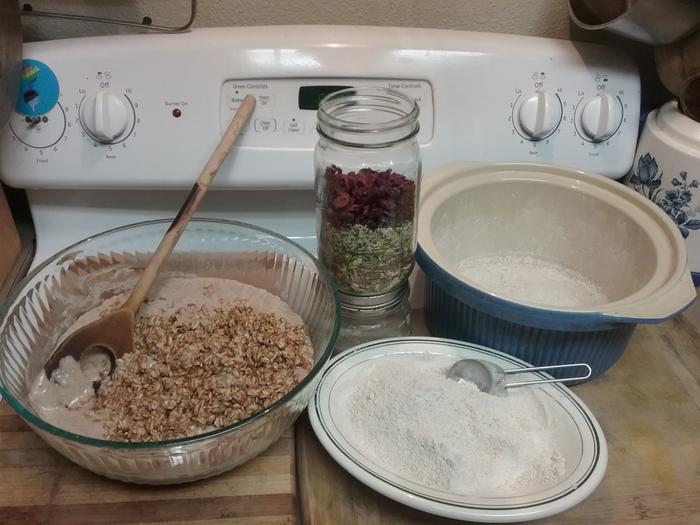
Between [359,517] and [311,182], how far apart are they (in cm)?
37

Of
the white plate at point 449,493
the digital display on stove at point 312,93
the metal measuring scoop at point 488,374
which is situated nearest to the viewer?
the white plate at point 449,493

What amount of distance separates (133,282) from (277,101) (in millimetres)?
252

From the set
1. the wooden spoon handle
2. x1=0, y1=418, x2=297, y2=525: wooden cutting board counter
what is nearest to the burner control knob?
the wooden spoon handle

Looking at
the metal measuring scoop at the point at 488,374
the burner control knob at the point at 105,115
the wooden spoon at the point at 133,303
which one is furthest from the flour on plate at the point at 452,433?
the burner control knob at the point at 105,115

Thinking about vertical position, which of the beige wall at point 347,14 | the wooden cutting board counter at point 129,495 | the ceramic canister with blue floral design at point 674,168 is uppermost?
the beige wall at point 347,14

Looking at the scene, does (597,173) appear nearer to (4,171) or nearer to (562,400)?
(562,400)

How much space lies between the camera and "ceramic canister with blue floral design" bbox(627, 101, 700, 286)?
2.30 feet

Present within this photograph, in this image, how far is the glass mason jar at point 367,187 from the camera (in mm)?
575

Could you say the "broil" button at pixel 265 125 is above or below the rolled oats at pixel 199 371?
above

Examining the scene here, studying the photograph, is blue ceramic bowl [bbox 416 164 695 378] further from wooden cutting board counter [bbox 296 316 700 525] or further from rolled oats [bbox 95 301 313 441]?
rolled oats [bbox 95 301 313 441]

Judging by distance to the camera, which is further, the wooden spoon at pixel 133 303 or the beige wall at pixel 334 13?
the beige wall at pixel 334 13

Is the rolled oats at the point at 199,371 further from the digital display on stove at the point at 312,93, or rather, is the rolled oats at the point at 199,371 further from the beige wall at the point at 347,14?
the beige wall at the point at 347,14

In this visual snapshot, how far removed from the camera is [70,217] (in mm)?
773

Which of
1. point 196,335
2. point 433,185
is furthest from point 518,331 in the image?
point 196,335
